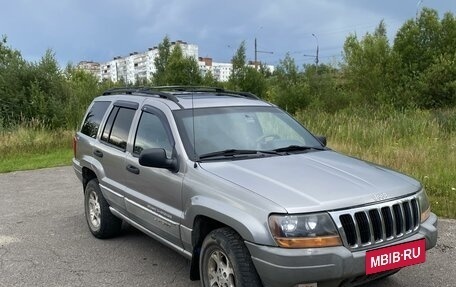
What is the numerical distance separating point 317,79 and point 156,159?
1406 inches

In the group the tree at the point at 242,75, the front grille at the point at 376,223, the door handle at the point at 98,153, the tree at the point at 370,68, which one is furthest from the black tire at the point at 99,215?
the tree at the point at 370,68

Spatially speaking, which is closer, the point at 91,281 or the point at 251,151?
the point at 251,151

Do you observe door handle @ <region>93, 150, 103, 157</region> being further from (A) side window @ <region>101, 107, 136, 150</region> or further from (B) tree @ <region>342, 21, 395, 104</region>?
(B) tree @ <region>342, 21, 395, 104</region>

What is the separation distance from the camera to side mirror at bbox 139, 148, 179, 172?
156 inches

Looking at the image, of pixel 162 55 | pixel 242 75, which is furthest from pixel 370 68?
pixel 162 55

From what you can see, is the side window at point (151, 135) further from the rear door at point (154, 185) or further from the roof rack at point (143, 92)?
the roof rack at point (143, 92)

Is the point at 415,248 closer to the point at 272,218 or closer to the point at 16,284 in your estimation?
the point at 272,218

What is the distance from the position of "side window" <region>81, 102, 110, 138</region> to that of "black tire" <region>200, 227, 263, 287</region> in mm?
2903

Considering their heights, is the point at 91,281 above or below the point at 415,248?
below

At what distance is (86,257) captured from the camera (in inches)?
207

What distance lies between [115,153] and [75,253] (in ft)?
4.20

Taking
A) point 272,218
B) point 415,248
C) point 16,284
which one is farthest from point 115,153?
point 415,248

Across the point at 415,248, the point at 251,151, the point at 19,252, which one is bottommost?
the point at 19,252

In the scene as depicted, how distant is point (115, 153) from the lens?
521 centimetres
